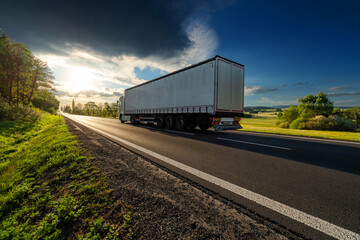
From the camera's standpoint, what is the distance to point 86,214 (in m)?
1.68

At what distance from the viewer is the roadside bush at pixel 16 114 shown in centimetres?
1254

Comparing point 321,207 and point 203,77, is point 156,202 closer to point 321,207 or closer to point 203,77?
point 321,207

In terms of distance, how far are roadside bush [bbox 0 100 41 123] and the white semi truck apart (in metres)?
13.6

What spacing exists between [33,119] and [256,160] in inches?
834

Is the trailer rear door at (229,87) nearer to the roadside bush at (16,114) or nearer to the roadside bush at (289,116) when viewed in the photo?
the roadside bush at (16,114)

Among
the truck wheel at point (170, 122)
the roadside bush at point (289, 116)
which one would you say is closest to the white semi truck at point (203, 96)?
the truck wheel at point (170, 122)

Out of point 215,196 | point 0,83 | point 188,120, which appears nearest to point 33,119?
point 0,83

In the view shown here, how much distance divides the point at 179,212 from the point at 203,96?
7439mm

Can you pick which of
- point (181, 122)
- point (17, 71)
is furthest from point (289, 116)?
point (17, 71)

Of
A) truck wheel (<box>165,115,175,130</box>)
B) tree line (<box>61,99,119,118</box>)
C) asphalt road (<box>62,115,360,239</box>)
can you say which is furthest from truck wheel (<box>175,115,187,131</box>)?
tree line (<box>61,99,119,118</box>)

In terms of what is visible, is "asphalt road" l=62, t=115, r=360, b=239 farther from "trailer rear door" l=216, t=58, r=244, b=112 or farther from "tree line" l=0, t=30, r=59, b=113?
"tree line" l=0, t=30, r=59, b=113

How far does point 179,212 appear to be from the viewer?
164 cm

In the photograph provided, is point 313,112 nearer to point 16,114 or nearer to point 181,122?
point 181,122

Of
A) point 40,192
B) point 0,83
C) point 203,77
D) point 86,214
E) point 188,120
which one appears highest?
point 0,83
